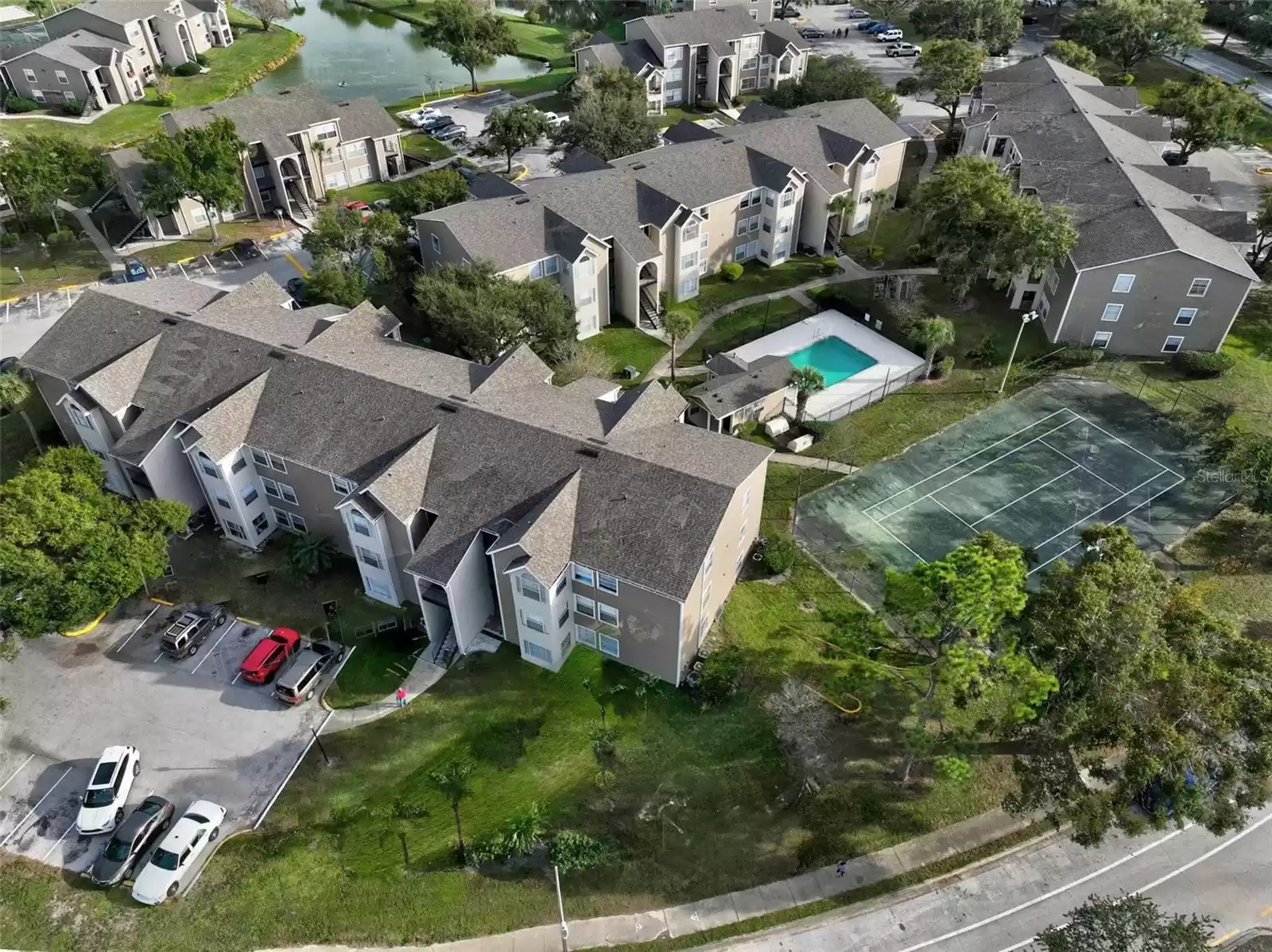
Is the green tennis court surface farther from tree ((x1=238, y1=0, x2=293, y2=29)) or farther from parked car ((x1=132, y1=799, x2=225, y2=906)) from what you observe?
tree ((x1=238, y1=0, x2=293, y2=29))

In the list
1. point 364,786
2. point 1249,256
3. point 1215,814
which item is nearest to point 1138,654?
point 1215,814

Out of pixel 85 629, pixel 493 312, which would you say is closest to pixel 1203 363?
pixel 493 312


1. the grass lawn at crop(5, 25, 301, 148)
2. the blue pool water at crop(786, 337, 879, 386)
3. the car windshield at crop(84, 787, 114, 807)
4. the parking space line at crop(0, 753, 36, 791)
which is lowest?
the parking space line at crop(0, 753, 36, 791)

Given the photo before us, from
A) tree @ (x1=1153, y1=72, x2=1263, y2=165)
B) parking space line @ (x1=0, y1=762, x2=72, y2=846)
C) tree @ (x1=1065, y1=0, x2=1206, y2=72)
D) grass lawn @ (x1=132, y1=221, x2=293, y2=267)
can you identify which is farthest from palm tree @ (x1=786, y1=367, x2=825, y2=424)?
tree @ (x1=1065, y1=0, x2=1206, y2=72)

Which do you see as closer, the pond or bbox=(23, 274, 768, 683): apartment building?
bbox=(23, 274, 768, 683): apartment building

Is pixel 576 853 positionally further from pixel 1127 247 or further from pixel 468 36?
pixel 468 36

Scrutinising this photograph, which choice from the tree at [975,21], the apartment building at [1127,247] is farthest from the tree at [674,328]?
the tree at [975,21]
